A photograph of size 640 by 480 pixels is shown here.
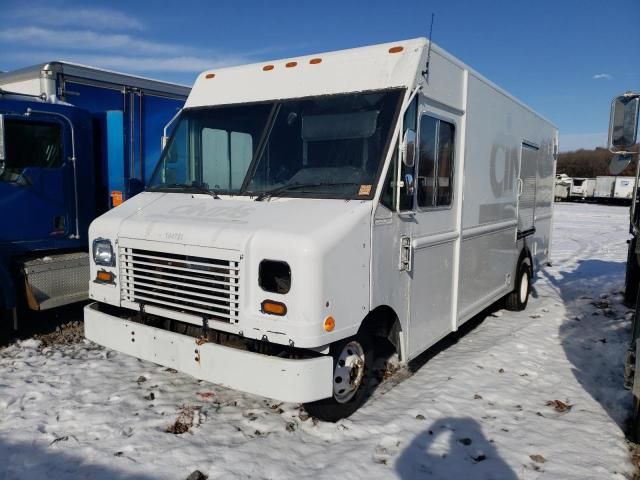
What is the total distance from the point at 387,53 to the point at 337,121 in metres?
0.69

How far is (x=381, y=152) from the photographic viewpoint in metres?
4.05

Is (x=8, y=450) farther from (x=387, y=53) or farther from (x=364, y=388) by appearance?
(x=387, y=53)

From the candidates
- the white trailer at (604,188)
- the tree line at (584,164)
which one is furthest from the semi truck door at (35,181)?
the tree line at (584,164)

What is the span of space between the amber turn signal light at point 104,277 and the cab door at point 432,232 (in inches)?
99.0

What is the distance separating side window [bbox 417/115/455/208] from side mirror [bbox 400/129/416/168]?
0.27m

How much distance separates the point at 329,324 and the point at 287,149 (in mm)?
1603

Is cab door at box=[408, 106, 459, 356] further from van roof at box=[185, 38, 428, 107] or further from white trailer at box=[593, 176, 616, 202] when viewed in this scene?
white trailer at box=[593, 176, 616, 202]

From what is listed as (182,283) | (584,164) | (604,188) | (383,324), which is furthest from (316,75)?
(584,164)

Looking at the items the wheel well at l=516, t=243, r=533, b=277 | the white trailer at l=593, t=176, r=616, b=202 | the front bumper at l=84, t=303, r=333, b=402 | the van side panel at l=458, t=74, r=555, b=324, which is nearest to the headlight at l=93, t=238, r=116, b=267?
the front bumper at l=84, t=303, r=333, b=402

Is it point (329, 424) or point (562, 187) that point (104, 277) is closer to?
point (329, 424)

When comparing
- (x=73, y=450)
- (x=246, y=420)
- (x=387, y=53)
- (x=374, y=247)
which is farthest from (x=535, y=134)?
(x=73, y=450)

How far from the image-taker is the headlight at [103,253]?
4430 mm

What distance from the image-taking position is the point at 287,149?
4418mm

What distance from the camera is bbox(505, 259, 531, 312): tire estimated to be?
7739mm
